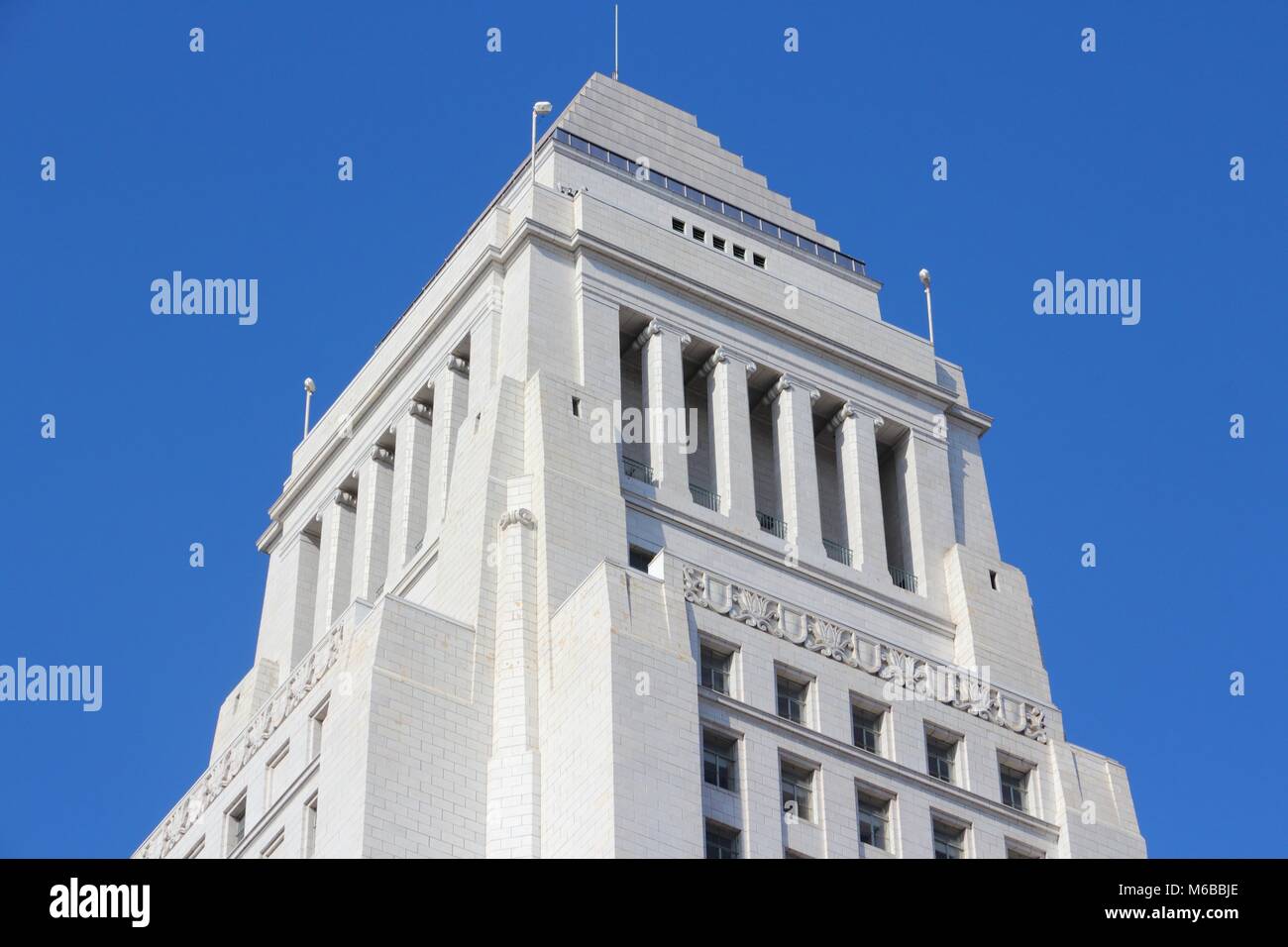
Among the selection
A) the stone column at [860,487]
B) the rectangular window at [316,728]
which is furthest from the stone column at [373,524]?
the stone column at [860,487]

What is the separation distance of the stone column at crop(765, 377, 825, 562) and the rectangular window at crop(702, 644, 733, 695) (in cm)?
877

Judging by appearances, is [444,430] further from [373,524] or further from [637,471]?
[637,471]

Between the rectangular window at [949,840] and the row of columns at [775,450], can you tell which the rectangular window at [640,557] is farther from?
the rectangular window at [949,840]

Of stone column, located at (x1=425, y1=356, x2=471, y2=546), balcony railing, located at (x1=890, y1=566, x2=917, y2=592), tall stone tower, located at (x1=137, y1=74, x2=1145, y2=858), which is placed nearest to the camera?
tall stone tower, located at (x1=137, y1=74, x2=1145, y2=858)

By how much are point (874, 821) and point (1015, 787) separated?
20.5 ft

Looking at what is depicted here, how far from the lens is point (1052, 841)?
76375 mm

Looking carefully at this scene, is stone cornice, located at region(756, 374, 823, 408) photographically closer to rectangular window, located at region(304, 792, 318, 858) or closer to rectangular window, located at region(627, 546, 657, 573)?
rectangular window, located at region(627, 546, 657, 573)

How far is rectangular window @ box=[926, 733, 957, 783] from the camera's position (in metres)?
76.4

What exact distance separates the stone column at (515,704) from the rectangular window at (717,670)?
184 inches

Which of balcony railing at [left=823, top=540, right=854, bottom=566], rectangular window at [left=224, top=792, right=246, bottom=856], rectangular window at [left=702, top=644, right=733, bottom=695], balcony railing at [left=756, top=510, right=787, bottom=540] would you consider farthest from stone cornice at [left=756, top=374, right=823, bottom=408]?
rectangular window at [left=224, top=792, right=246, bottom=856]

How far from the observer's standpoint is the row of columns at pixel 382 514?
85.2m
